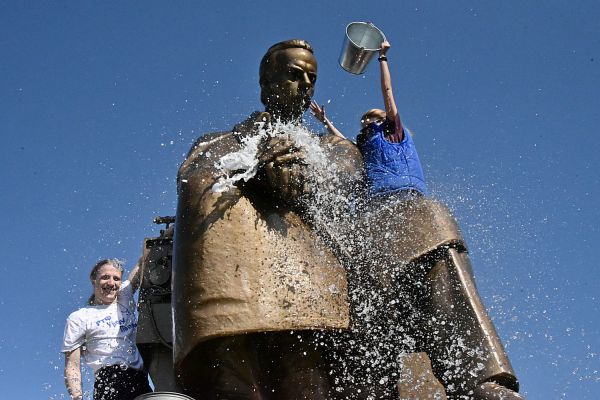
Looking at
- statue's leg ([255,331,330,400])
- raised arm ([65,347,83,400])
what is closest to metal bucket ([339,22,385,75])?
statue's leg ([255,331,330,400])

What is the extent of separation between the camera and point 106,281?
5207mm

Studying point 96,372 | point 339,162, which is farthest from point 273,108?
point 96,372

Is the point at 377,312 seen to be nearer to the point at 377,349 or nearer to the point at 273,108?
the point at 377,349

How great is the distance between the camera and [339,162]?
4371mm

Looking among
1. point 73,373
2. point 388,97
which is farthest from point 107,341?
point 388,97

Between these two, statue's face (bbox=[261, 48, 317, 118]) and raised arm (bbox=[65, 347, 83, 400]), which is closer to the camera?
statue's face (bbox=[261, 48, 317, 118])

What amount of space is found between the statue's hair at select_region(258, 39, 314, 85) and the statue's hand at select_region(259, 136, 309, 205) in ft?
2.20

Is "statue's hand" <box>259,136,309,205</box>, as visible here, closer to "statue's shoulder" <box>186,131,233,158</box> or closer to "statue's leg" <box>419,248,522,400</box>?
"statue's shoulder" <box>186,131,233,158</box>

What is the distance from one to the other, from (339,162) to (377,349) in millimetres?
1070

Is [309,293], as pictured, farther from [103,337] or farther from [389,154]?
[103,337]

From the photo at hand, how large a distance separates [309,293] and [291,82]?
126cm

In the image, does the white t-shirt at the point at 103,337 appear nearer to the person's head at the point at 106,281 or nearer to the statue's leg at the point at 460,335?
the person's head at the point at 106,281

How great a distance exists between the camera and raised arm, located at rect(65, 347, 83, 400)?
188 inches

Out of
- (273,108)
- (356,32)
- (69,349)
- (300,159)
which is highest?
(356,32)
